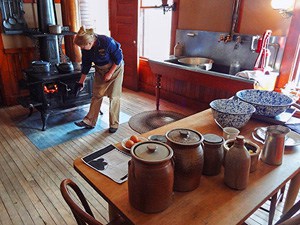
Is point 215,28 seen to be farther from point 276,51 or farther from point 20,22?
point 20,22

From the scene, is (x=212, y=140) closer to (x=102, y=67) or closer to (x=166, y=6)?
(x=102, y=67)

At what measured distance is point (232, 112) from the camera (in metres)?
1.45

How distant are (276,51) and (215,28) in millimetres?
904

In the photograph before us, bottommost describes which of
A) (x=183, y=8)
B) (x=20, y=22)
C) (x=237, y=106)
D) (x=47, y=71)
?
(x=47, y=71)

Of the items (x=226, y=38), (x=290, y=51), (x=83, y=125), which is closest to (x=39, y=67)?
(x=83, y=125)

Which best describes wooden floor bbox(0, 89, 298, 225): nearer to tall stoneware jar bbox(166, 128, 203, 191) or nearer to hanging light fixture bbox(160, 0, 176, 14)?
tall stoneware jar bbox(166, 128, 203, 191)

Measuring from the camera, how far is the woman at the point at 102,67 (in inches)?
103

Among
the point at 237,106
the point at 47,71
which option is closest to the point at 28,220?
the point at 237,106

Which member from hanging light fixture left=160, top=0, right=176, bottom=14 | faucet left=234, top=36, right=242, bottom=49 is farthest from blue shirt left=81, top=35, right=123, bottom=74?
faucet left=234, top=36, right=242, bottom=49

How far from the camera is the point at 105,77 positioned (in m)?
2.88

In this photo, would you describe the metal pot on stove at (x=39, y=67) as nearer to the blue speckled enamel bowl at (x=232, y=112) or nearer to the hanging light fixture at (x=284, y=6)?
the blue speckled enamel bowl at (x=232, y=112)

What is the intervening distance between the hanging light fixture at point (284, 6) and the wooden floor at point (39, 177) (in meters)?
2.05

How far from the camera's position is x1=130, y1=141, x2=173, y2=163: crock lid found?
0.82m

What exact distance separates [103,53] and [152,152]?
82.4 inches
